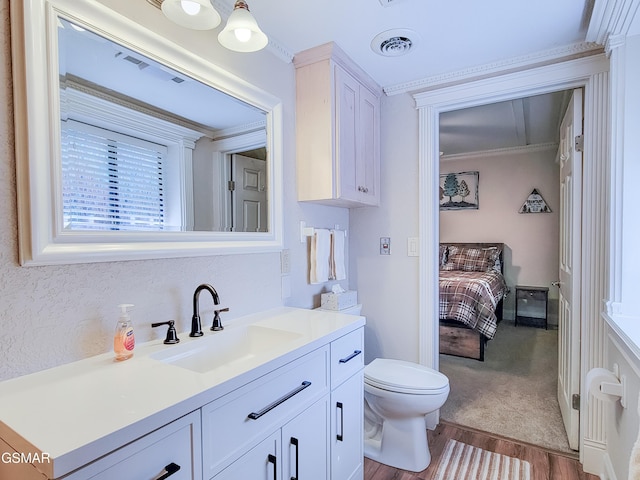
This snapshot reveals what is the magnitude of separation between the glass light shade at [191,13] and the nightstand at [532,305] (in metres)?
4.90

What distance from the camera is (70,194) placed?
1062mm

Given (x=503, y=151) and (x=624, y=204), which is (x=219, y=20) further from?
(x=503, y=151)

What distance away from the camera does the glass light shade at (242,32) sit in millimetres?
Result: 1150

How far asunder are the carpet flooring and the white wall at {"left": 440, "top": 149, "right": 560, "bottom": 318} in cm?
114

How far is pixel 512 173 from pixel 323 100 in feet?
13.4

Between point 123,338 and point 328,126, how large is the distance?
4.49 ft

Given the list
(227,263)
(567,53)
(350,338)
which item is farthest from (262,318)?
(567,53)

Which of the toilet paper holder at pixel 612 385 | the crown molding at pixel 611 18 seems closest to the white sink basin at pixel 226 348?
the toilet paper holder at pixel 612 385

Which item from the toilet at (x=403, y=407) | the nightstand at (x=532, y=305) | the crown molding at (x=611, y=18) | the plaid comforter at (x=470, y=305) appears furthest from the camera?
the nightstand at (x=532, y=305)

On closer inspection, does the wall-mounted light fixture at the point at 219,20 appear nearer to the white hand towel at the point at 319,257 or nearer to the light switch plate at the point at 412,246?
the white hand towel at the point at 319,257

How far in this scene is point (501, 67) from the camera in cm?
206

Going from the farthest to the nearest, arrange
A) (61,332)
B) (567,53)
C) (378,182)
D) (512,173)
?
(512,173), (378,182), (567,53), (61,332)

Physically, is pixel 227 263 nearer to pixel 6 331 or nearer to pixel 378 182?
pixel 6 331

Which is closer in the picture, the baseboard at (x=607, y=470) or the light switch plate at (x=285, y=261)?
the baseboard at (x=607, y=470)
